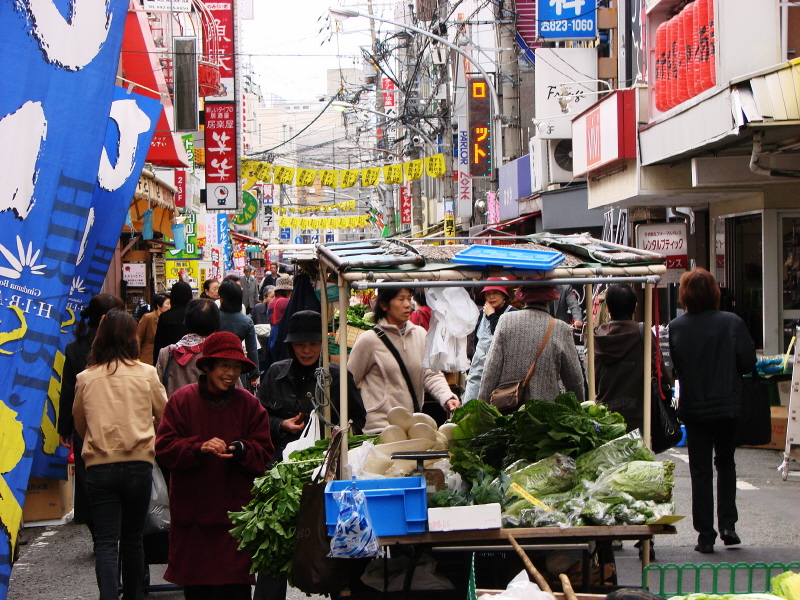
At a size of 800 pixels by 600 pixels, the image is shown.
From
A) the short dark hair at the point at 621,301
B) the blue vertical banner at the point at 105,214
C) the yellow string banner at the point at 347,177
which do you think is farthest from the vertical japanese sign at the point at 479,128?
the short dark hair at the point at 621,301

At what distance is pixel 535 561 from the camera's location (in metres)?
4.84

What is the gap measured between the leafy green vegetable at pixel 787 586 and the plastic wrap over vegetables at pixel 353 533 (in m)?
1.62

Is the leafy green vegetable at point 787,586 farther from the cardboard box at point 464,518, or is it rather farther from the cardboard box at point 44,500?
the cardboard box at point 44,500

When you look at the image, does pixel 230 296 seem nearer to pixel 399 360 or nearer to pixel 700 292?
pixel 399 360

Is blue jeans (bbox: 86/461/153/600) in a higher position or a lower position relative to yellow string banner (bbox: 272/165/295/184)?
lower

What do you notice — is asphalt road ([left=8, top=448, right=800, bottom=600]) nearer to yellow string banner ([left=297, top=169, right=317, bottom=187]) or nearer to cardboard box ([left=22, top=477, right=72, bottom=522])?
cardboard box ([left=22, top=477, right=72, bottom=522])

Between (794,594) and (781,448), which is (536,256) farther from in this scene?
(781,448)

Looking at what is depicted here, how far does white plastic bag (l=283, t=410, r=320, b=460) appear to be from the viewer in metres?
5.33

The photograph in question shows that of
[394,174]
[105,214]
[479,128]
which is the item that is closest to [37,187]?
[105,214]

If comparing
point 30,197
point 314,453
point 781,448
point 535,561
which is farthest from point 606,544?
point 781,448

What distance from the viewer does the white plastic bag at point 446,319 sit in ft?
18.4

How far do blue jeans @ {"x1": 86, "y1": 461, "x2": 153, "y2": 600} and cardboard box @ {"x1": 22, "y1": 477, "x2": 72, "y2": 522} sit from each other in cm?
306

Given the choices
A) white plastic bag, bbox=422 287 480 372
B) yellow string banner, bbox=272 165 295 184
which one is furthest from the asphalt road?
yellow string banner, bbox=272 165 295 184

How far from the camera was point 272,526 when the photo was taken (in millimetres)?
4426
